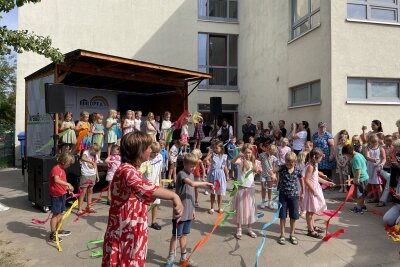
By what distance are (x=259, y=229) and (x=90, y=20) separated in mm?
14050

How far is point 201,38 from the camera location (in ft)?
56.5

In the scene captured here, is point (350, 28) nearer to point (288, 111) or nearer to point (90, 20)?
point (288, 111)

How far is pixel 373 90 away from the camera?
10.1 m

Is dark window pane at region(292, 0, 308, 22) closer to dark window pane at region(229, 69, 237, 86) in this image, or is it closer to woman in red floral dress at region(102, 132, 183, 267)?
dark window pane at region(229, 69, 237, 86)

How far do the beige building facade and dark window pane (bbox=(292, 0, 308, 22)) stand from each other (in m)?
0.04

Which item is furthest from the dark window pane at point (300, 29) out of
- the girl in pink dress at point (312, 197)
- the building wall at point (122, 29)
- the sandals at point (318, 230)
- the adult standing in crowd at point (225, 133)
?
the sandals at point (318, 230)

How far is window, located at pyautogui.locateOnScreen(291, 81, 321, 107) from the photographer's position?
1061 centimetres

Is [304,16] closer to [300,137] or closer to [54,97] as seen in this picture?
[300,137]

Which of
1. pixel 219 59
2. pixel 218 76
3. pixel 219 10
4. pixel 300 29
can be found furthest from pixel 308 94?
pixel 219 10

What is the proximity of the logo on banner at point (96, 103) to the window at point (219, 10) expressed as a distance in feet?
22.8

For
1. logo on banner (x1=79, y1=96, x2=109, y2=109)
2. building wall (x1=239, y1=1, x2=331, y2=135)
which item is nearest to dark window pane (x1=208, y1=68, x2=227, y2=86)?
building wall (x1=239, y1=1, x2=331, y2=135)

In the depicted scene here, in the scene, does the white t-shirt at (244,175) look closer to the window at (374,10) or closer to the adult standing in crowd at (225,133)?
the adult standing in crowd at (225,133)

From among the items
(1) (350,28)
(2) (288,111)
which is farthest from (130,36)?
(1) (350,28)

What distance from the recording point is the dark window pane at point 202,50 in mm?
17203
